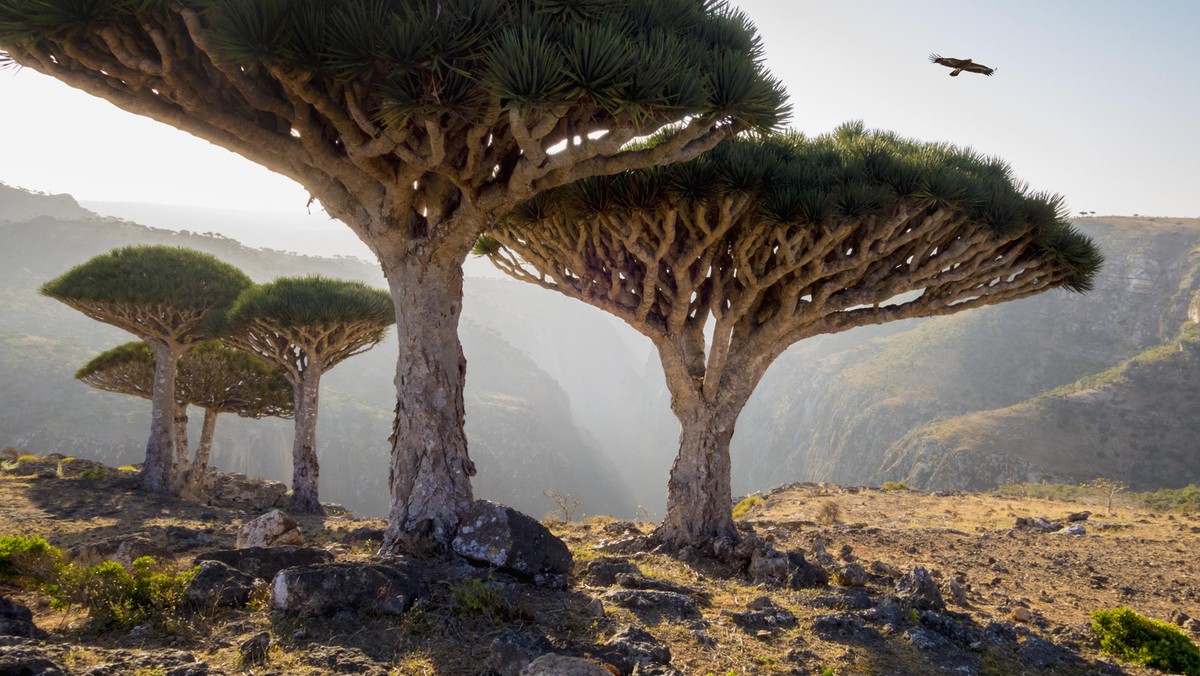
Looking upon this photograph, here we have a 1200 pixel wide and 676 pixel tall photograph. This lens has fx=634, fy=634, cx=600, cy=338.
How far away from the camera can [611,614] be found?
5.50 metres

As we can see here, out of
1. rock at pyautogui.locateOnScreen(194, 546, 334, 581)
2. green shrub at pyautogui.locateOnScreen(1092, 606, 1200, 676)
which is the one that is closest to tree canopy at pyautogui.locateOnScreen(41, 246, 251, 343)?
rock at pyautogui.locateOnScreen(194, 546, 334, 581)

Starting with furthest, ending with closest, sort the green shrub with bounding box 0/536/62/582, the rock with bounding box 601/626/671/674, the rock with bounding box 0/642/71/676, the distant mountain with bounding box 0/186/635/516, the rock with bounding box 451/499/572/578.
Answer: the distant mountain with bounding box 0/186/635/516 < the rock with bounding box 451/499/572/578 < the green shrub with bounding box 0/536/62/582 < the rock with bounding box 601/626/671/674 < the rock with bounding box 0/642/71/676

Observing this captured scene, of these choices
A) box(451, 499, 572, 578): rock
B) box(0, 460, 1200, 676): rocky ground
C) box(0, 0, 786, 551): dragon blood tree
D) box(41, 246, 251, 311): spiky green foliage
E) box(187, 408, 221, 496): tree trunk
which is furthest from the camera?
box(187, 408, 221, 496): tree trunk

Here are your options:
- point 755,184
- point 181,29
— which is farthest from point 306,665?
point 755,184

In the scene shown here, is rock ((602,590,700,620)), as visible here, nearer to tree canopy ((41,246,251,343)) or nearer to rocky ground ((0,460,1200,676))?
rocky ground ((0,460,1200,676))

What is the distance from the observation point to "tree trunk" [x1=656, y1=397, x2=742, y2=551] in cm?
930

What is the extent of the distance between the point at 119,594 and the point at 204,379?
57.2 ft

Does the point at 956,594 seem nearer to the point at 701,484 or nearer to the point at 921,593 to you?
the point at 921,593

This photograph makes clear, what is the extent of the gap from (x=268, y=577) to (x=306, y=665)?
1.77 m

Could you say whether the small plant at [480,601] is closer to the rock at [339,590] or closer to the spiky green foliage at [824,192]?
the rock at [339,590]

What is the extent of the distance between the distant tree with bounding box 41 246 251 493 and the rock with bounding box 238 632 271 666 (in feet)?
50.0

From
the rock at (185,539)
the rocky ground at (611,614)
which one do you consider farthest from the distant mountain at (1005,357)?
the rock at (185,539)

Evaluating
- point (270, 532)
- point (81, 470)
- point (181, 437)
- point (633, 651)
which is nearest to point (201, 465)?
point (181, 437)

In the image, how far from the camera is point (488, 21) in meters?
5.36
